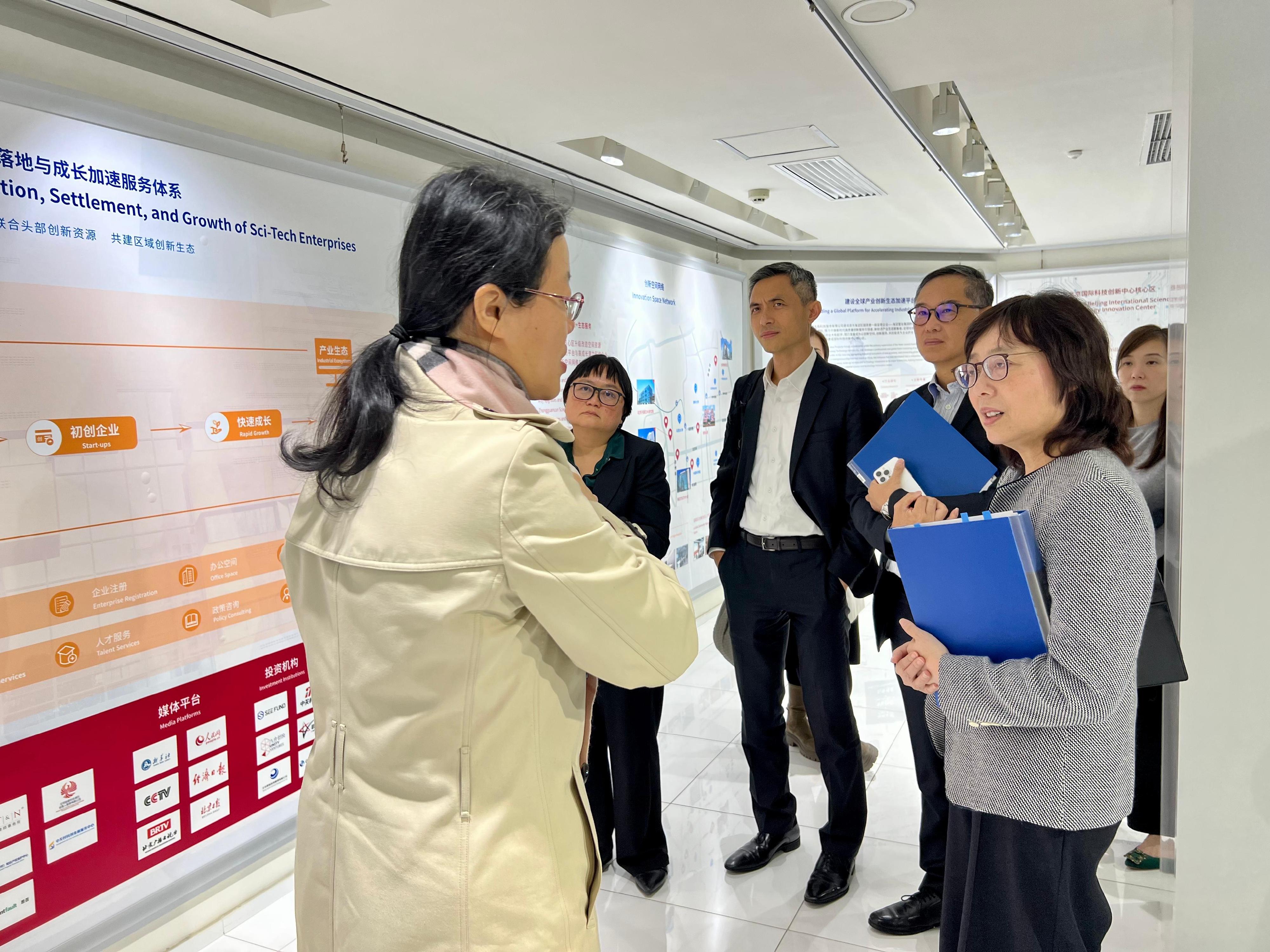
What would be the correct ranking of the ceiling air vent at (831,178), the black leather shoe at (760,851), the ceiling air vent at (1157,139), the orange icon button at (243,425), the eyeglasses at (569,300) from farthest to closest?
the ceiling air vent at (831,178), the ceiling air vent at (1157,139), the black leather shoe at (760,851), the orange icon button at (243,425), the eyeglasses at (569,300)

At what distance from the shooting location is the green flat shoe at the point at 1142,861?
2.86 m

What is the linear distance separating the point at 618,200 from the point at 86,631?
3682 mm

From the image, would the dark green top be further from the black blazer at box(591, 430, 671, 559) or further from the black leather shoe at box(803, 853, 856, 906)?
the black leather shoe at box(803, 853, 856, 906)

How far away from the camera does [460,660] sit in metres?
1.04

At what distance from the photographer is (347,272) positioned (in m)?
3.20

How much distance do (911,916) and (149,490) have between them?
2.59 m

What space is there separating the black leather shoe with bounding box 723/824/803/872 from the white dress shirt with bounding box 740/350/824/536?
1.08 metres

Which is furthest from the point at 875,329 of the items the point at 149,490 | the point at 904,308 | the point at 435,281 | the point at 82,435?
the point at 435,281

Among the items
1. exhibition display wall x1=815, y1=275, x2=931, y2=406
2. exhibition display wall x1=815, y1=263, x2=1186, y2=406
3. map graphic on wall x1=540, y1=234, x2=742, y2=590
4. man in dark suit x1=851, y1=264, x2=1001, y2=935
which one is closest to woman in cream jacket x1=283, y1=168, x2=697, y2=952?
man in dark suit x1=851, y1=264, x2=1001, y2=935

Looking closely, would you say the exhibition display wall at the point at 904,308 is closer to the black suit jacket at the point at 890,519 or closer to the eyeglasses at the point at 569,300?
the black suit jacket at the point at 890,519

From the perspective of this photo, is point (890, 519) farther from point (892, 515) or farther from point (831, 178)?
point (831, 178)

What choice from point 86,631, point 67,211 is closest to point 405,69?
point 67,211

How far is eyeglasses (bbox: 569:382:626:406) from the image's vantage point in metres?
2.78

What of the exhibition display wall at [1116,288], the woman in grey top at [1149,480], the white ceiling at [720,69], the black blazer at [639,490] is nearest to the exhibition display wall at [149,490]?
the white ceiling at [720,69]
